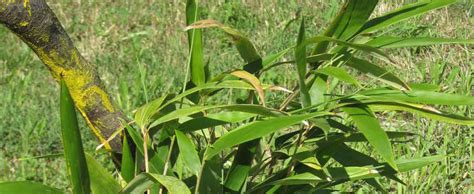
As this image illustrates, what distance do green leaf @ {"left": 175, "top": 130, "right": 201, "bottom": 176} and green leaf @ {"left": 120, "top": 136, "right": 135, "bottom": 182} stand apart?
0.14 metres

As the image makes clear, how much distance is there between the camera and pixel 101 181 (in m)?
2.19

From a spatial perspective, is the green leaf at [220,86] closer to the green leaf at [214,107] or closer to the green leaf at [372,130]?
the green leaf at [214,107]

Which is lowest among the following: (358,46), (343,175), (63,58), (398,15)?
(343,175)

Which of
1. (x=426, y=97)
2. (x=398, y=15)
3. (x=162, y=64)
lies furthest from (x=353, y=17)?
(x=162, y=64)

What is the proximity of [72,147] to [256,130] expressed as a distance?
1.39ft

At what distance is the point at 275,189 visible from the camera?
238 cm

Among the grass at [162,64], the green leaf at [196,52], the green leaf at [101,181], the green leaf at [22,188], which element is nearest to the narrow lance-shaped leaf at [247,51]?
the green leaf at [196,52]

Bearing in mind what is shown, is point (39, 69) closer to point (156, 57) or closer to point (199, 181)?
point (156, 57)

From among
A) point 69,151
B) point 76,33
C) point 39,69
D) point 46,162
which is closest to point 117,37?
point 76,33

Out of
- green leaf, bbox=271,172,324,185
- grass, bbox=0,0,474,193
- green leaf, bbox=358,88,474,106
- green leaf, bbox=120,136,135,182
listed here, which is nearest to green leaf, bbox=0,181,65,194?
green leaf, bbox=120,136,135,182

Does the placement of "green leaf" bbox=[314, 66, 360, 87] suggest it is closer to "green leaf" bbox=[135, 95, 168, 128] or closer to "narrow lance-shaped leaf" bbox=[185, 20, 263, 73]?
"narrow lance-shaped leaf" bbox=[185, 20, 263, 73]

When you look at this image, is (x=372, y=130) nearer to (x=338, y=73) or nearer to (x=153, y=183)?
(x=338, y=73)

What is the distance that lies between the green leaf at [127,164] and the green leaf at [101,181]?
47mm

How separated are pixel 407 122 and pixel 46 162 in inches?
68.6
